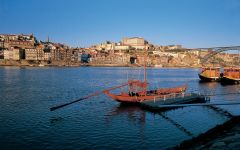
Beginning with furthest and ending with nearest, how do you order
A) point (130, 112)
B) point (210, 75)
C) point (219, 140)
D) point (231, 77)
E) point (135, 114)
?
1. point (210, 75)
2. point (231, 77)
3. point (130, 112)
4. point (135, 114)
5. point (219, 140)

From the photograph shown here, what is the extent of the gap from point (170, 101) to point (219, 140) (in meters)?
19.1

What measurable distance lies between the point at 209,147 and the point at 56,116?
1790cm

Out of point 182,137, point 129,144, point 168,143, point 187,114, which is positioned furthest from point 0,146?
point 187,114

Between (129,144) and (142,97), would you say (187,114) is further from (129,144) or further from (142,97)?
(129,144)

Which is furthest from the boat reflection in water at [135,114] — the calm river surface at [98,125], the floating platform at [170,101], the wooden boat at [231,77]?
the wooden boat at [231,77]

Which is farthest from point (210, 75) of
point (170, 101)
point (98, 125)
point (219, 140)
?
point (219, 140)

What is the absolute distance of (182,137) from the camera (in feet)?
75.0

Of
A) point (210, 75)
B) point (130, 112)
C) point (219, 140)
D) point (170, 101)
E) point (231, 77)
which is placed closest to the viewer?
point (219, 140)

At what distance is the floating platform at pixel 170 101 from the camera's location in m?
33.3

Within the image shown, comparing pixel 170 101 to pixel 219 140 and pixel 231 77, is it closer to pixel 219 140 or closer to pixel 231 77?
pixel 219 140

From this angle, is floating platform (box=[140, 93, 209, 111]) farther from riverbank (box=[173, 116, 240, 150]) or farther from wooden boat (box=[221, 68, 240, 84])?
wooden boat (box=[221, 68, 240, 84])

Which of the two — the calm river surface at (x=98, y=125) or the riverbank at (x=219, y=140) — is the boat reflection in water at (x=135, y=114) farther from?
the riverbank at (x=219, y=140)

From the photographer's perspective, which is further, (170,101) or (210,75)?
(210,75)

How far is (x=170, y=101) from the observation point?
3622cm
